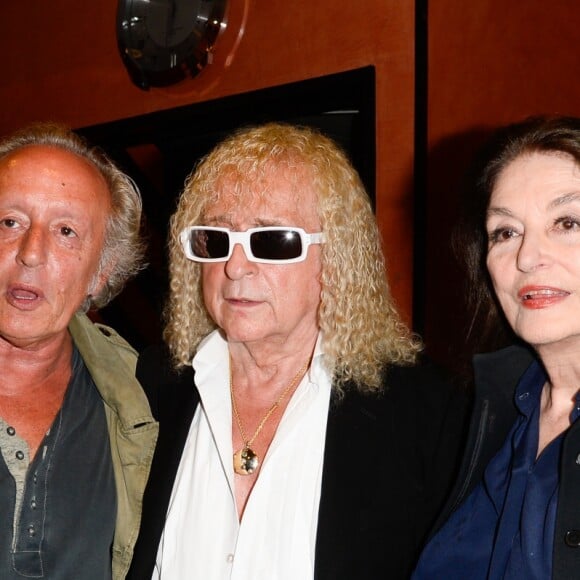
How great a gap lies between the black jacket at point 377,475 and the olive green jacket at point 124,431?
0.03 metres

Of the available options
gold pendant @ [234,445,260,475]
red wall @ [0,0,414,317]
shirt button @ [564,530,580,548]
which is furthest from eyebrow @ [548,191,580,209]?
red wall @ [0,0,414,317]

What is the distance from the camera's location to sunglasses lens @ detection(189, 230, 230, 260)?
7.05ft

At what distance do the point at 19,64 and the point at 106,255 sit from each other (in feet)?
11.1

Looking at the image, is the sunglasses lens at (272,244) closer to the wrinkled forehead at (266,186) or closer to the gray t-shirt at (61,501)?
the wrinkled forehead at (266,186)

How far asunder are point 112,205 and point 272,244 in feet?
1.98

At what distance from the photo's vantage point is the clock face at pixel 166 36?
4.06m

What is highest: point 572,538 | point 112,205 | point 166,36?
point 166,36

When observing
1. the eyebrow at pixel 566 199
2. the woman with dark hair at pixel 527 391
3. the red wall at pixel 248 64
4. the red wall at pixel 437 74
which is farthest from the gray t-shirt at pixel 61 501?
the red wall at pixel 248 64

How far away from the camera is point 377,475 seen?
1.98 m

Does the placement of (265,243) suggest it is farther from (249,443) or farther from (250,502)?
(250,502)

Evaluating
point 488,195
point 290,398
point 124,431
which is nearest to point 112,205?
point 124,431

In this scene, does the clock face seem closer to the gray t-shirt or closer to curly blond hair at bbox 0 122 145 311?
curly blond hair at bbox 0 122 145 311

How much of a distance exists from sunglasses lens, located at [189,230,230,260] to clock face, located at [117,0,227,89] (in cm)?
217

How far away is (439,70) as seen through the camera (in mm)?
3404
